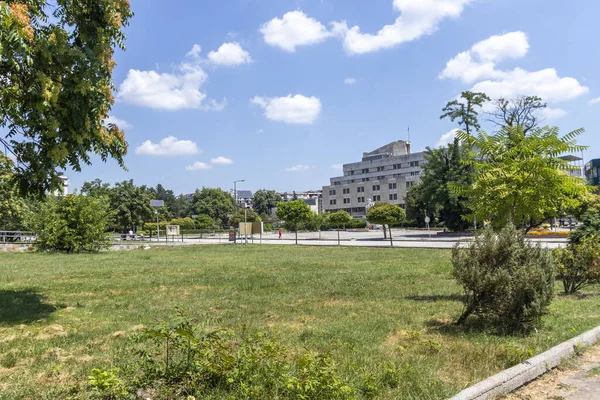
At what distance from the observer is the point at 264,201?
136375mm

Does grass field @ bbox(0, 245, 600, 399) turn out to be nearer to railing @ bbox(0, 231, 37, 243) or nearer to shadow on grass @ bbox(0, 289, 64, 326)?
shadow on grass @ bbox(0, 289, 64, 326)

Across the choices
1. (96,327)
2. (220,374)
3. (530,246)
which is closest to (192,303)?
(96,327)

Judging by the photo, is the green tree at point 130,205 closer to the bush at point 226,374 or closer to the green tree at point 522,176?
the green tree at point 522,176

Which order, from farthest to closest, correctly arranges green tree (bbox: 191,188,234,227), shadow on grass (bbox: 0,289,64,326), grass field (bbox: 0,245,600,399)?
green tree (bbox: 191,188,234,227)
shadow on grass (bbox: 0,289,64,326)
grass field (bbox: 0,245,600,399)

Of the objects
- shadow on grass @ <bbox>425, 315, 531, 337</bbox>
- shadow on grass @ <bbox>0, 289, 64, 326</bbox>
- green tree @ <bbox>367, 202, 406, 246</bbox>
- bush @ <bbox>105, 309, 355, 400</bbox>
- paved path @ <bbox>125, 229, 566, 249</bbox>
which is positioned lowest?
paved path @ <bbox>125, 229, 566, 249</bbox>

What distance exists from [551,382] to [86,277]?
545 inches

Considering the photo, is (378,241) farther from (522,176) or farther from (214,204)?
(214,204)

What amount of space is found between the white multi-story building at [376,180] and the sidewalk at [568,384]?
9869cm

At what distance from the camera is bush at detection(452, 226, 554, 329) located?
6.17m

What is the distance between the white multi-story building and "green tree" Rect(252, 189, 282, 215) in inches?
844

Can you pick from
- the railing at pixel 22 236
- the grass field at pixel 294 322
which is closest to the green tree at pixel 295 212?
the railing at pixel 22 236

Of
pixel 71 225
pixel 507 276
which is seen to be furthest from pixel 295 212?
pixel 507 276

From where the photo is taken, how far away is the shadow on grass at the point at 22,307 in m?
7.85

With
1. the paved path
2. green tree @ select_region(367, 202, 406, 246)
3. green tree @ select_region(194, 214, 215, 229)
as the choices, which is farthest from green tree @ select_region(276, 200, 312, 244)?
green tree @ select_region(194, 214, 215, 229)
